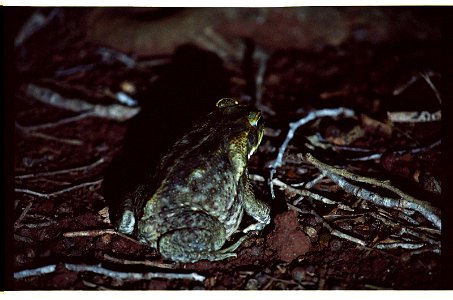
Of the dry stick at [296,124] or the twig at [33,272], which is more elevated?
the dry stick at [296,124]

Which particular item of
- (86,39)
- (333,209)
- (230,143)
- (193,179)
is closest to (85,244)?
(193,179)

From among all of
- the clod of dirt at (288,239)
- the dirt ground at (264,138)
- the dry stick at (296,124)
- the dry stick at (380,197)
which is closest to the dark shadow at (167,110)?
the dirt ground at (264,138)

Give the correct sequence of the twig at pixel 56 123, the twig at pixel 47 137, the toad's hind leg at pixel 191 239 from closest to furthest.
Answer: the toad's hind leg at pixel 191 239
the twig at pixel 47 137
the twig at pixel 56 123

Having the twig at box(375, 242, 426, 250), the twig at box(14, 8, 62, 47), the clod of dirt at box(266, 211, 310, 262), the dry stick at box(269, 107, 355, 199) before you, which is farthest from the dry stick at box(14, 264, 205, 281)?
the twig at box(14, 8, 62, 47)

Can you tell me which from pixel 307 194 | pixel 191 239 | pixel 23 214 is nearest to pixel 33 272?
pixel 23 214

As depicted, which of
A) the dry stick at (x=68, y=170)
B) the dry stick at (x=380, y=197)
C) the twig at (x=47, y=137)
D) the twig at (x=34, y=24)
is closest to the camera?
the dry stick at (x=380, y=197)

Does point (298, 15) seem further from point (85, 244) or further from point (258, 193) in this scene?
point (85, 244)

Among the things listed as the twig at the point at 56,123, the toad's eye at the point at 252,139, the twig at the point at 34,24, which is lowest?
the twig at the point at 56,123

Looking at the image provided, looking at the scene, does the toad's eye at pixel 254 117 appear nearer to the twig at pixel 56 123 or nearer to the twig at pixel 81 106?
the twig at pixel 81 106
